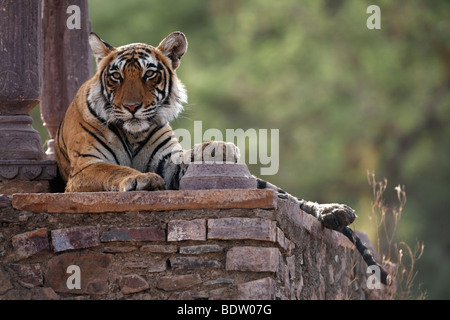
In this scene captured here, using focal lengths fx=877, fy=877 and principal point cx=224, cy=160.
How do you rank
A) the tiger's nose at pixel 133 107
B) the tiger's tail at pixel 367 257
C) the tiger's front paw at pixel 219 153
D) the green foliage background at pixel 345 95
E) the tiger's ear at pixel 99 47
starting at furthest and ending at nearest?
1. the green foliage background at pixel 345 95
2. the tiger's tail at pixel 367 257
3. the tiger's ear at pixel 99 47
4. the tiger's nose at pixel 133 107
5. the tiger's front paw at pixel 219 153

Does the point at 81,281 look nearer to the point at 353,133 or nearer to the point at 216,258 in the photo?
the point at 216,258

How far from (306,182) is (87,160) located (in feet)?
41.6

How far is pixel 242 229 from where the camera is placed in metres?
5.06

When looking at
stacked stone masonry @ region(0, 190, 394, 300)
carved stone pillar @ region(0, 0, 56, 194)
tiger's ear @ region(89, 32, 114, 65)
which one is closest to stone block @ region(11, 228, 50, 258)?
stacked stone masonry @ region(0, 190, 394, 300)

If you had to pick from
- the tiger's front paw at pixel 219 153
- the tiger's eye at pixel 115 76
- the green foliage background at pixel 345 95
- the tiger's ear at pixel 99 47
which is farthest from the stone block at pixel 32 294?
the green foliage background at pixel 345 95

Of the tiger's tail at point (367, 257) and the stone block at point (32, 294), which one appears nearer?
the stone block at point (32, 294)

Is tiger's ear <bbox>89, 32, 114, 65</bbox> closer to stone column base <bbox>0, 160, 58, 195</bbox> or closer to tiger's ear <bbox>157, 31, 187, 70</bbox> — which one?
tiger's ear <bbox>157, 31, 187, 70</bbox>

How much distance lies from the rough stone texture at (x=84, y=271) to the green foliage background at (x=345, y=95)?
1317 centimetres

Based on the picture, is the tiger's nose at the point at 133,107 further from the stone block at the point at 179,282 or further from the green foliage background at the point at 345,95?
the green foliage background at the point at 345,95

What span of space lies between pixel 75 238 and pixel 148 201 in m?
0.48

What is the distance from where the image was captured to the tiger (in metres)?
6.13

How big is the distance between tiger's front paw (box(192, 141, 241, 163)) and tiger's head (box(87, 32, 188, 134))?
0.55 m

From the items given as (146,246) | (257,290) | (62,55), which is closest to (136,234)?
(146,246)

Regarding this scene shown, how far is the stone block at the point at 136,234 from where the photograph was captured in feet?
16.8
